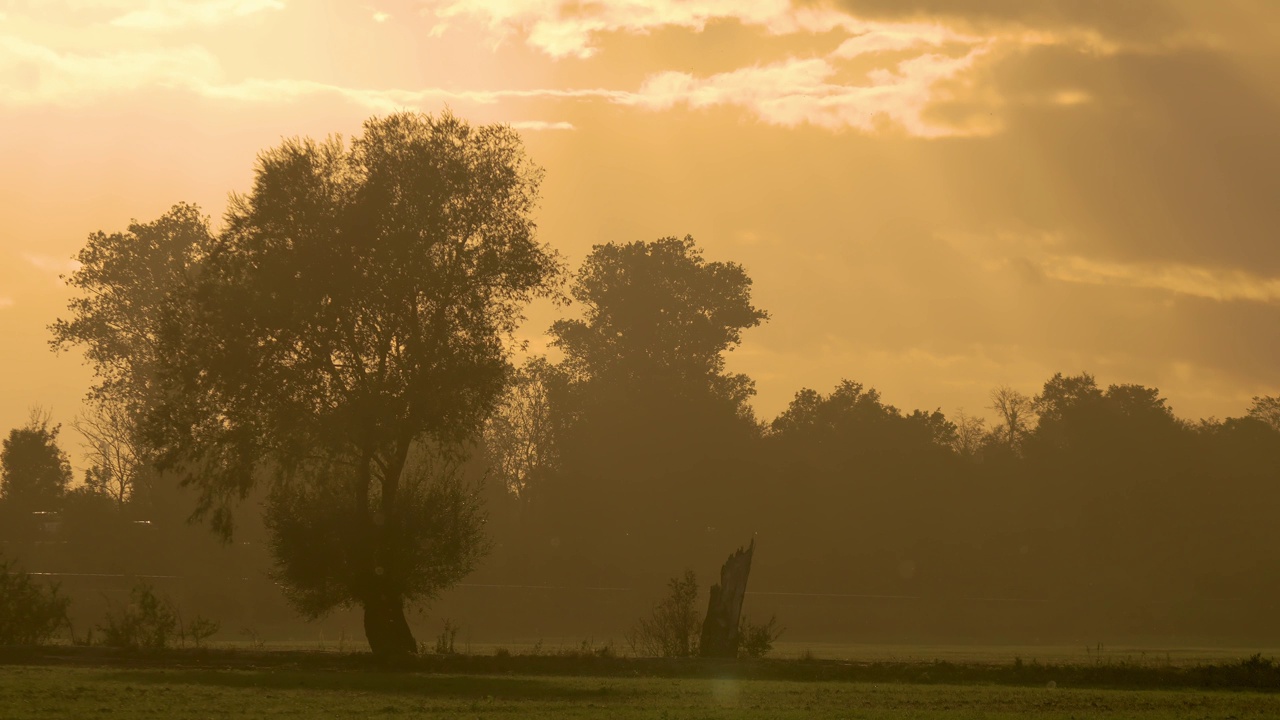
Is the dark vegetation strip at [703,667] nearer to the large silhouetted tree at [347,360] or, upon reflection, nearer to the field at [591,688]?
the field at [591,688]

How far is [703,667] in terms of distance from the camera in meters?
27.1

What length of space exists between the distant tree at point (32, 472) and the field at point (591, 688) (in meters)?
62.0

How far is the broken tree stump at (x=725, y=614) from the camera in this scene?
30.7 meters

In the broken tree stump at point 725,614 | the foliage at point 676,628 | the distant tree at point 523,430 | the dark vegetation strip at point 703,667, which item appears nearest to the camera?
the dark vegetation strip at point 703,667

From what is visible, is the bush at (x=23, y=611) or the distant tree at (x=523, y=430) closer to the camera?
the bush at (x=23, y=611)

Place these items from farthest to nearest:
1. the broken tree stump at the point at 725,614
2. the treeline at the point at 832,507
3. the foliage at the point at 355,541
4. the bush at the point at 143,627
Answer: the treeline at the point at 832,507 → the foliage at the point at 355,541 → the broken tree stump at the point at 725,614 → the bush at the point at 143,627

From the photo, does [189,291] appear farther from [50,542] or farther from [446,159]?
[50,542]

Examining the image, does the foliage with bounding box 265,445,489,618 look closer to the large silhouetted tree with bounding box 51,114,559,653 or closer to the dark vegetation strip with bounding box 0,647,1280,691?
the large silhouetted tree with bounding box 51,114,559,653

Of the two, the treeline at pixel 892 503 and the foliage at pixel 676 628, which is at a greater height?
the treeline at pixel 892 503

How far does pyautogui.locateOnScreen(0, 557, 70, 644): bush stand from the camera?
29.3 m

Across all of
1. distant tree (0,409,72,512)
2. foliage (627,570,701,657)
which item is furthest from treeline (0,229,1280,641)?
foliage (627,570,701,657)

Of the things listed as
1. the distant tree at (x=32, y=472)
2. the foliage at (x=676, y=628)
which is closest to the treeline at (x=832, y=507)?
the distant tree at (x=32, y=472)

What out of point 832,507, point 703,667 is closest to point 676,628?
point 703,667

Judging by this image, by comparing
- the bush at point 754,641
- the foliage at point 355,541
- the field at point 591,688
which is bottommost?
the field at point 591,688
